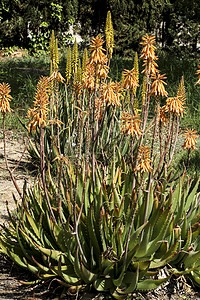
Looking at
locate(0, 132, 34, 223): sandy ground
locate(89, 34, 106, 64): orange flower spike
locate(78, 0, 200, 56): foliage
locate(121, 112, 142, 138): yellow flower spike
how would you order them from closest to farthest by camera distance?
locate(121, 112, 142, 138): yellow flower spike
locate(89, 34, 106, 64): orange flower spike
locate(0, 132, 34, 223): sandy ground
locate(78, 0, 200, 56): foliage

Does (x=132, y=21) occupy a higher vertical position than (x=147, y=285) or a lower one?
higher

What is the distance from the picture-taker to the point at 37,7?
1806 cm

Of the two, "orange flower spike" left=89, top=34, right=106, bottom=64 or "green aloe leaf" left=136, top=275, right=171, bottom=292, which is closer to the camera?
"orange flower spike" left=89, top=34, right=106, bottom=64

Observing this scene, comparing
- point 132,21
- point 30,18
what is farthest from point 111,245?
point 132,21

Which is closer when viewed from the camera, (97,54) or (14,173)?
(97,54)

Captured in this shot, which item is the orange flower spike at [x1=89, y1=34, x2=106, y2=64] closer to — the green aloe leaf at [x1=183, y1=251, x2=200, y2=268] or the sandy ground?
the green aloe leaf at [x1=183, y1=251, x2=200, y2=268]

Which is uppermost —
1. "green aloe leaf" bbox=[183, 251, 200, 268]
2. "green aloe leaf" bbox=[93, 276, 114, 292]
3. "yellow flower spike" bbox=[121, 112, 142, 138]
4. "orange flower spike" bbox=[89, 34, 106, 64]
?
"orange flower spike" bbox=[89, 34, 106, 64]

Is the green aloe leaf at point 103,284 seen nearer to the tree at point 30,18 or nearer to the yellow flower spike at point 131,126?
the yellow flower spike at point 131,126

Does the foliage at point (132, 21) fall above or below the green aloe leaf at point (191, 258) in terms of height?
above

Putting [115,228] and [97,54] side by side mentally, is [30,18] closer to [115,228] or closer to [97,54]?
[97,54]

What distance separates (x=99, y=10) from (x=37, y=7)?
3.03m

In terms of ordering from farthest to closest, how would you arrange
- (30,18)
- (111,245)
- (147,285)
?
1. (30,18)
2. (111,245)
3. (147,285)

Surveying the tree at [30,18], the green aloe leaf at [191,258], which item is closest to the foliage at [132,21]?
the tree at [30,18]

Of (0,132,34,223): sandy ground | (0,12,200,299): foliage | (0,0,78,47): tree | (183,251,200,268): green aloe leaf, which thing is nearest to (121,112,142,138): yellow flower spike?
(0,12,200,299): foliage
